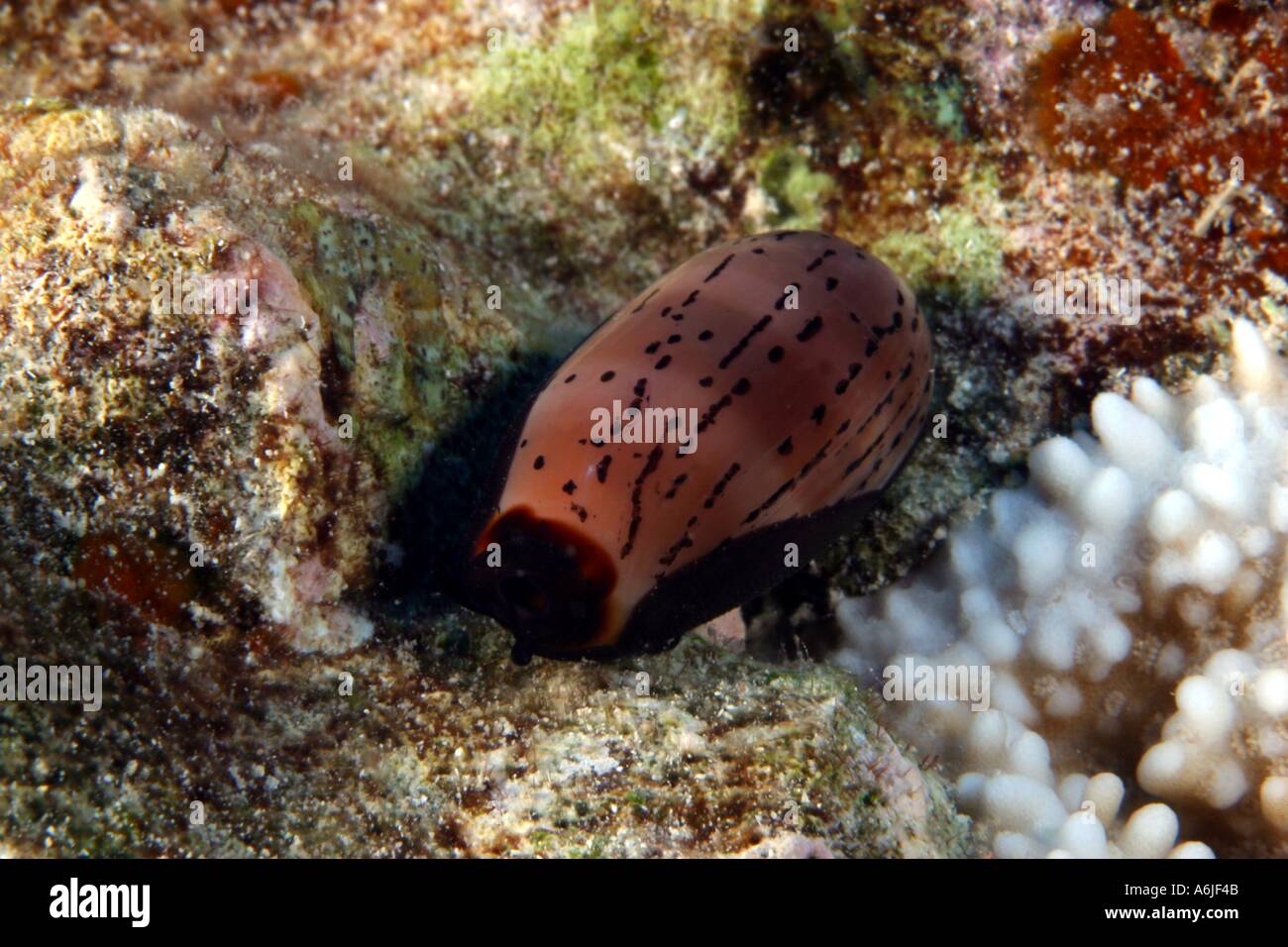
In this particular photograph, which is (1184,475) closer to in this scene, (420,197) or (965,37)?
(965,37)

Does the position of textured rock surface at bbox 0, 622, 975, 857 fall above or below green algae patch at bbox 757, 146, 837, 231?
below

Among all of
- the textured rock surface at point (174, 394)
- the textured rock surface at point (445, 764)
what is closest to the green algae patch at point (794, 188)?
the textured rock surface at point (174, 394)

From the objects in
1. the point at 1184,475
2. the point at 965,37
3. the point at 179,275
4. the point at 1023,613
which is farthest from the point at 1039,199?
the point at 179,275

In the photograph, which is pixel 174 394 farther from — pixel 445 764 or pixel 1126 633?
pixel 1126 633

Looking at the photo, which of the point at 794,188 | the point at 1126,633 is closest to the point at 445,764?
the point at 1126,633

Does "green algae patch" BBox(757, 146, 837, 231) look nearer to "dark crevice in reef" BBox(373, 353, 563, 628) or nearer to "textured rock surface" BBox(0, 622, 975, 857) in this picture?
"dark crevice in reef" BBox(373, 353, 563, 628)

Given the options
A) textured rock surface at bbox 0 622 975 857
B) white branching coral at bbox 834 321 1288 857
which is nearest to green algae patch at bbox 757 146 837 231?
white branching coral at bbox 834 321 1288 857

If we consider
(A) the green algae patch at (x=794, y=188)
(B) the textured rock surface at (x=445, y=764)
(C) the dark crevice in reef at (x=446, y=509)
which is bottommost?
Answer: (B) the textured rock surface at (x=445, y=764)

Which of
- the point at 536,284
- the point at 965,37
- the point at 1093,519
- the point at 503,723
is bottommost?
the point at 503,723

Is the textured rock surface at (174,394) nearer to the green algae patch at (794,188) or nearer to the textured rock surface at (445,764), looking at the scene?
the textured rock surface at (445,764)
